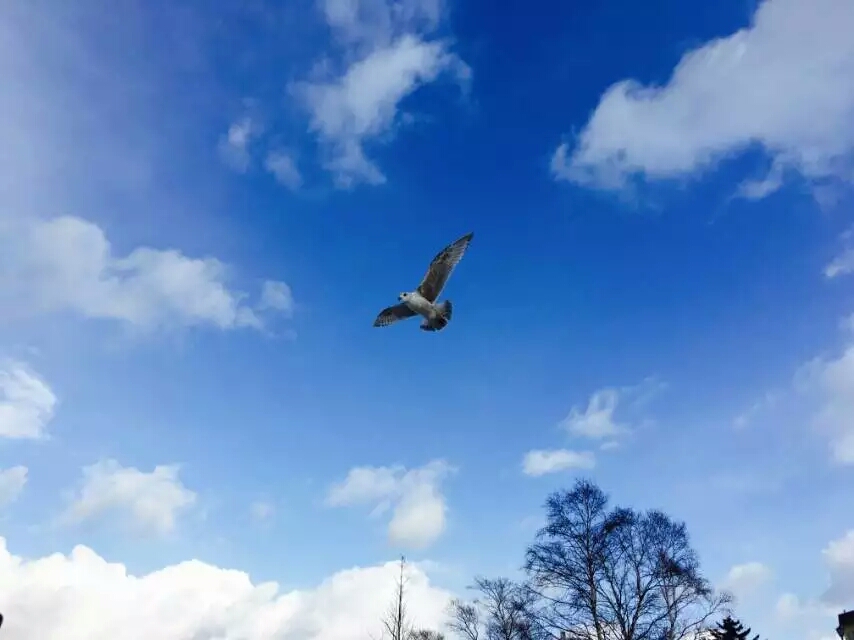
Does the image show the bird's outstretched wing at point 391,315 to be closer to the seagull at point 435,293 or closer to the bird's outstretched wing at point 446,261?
the seagull at point 435,293

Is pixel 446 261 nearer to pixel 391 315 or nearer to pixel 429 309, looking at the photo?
pixel 429 309

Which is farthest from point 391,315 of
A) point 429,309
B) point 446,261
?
point 446,261

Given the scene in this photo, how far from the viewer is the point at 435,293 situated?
16.2 m

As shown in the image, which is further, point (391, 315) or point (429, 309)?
point (391, 315)

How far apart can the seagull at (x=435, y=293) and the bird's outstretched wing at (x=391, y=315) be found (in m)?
0.14

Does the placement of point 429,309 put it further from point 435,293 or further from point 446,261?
point 446,261

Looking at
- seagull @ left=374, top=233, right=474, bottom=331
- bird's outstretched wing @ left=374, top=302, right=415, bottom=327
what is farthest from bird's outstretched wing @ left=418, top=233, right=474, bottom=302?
bird's outstretched wing @ left=374, top=302, right=415, bottom=327

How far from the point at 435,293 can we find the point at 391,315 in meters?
1.61

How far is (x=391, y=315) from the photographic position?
17.0 m

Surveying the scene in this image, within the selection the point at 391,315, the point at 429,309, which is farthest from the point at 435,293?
the point at 391,315

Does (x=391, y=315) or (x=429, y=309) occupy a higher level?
(x=391, y=315)

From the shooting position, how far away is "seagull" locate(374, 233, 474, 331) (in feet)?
51.5

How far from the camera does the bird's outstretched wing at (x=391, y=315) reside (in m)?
16.8

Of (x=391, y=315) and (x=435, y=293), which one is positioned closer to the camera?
(x=435, y=293)
